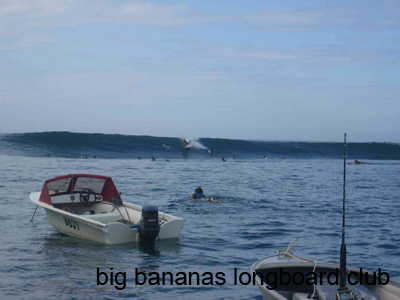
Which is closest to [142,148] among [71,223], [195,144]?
[195,144]

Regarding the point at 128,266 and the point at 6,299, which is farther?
the point at 128,266

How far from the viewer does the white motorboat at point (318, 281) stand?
21.7 ft

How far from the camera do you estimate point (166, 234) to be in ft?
40.5

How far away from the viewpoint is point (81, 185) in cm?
1523

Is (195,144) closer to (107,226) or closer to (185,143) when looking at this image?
(185,143)

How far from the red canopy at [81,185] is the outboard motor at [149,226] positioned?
3669mm

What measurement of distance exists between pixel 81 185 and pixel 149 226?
432cm

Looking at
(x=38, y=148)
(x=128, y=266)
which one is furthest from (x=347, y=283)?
(x=38, y=148)

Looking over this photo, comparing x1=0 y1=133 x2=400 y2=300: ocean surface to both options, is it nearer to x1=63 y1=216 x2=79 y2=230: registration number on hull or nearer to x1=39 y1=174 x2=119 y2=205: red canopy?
x1=63 y1=216 x2=79 y2=230: registration number on hull

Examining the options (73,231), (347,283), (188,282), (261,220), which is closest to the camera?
(347,283)

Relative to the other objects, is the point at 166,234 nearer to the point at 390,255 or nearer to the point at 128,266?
the point at 128,266

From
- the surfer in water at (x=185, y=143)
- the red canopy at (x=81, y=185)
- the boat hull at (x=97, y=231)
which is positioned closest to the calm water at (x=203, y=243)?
the boat hull at (x=97, y=231)

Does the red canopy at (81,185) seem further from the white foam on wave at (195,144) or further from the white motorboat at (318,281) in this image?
the white foam on wave at (195,144)

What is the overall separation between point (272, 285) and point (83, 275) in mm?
3899
